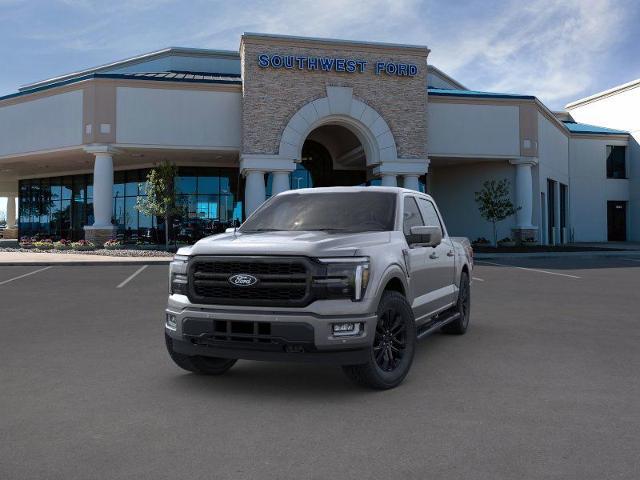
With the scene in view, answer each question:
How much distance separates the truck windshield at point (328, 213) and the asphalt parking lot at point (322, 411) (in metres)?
1.50

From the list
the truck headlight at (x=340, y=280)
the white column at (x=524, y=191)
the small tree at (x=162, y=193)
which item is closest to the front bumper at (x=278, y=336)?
the truck headlight at (x=340, y=280)

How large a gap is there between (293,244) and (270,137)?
23536mm

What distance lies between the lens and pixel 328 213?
6609mm

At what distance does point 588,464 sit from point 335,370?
290 centimetres

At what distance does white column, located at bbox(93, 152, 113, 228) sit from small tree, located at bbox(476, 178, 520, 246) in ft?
61.4

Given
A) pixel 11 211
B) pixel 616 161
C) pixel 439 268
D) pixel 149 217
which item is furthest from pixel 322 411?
pixel 11 211

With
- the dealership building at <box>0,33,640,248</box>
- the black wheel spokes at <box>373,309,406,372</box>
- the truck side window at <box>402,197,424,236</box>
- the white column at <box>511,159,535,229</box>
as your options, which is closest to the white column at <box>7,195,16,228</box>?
the dealership building at <box>0,33,640,248</box>

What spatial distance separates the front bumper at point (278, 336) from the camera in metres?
4.96

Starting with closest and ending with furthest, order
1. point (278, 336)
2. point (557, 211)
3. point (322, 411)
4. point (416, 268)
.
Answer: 1. point (322, 411)
2. point (278, 336)
3. point (416, 268)
4. point (557, 211)

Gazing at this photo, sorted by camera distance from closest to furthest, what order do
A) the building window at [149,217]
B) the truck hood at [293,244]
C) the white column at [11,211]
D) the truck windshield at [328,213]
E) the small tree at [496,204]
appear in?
1. the truck hood at [293,244]
2. the truck windshield at [328,213]
3. the small tree at [496,204]
4. the building window at [149,217]
5. the white column at [11,211]

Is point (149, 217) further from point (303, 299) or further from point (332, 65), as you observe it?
point (303, 299)

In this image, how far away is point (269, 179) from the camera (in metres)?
34.0

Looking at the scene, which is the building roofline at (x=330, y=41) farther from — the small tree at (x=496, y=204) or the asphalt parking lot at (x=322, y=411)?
the asphalt parking lot at (x=322, y=411)

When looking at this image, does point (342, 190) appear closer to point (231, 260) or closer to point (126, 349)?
point (231, 260)
